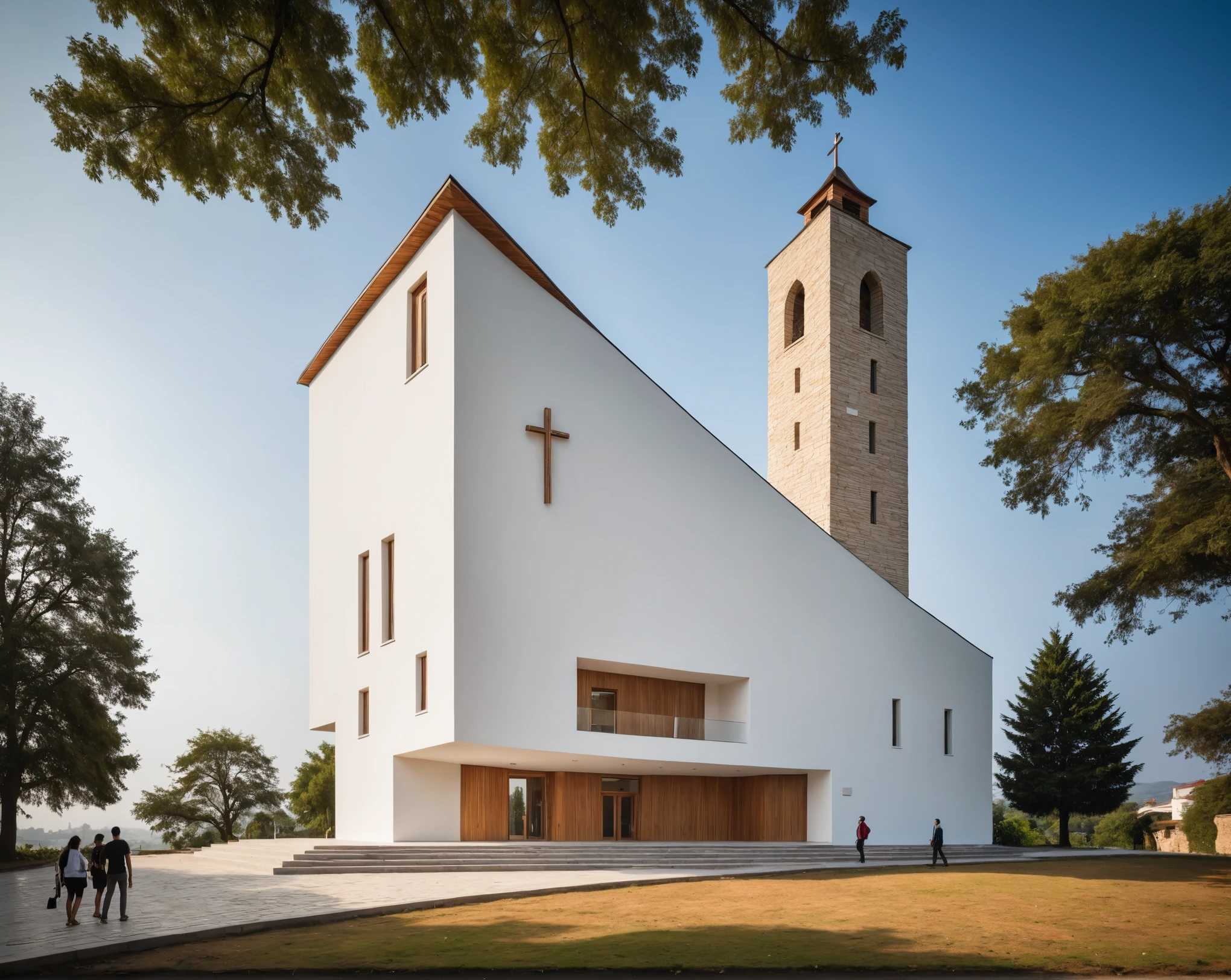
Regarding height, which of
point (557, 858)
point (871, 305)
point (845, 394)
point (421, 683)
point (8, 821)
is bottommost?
point (8, 821)

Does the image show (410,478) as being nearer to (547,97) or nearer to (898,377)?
(547,97)

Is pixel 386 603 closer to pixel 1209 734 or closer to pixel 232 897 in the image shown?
pixel 232 897

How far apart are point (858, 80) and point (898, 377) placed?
90.4ft

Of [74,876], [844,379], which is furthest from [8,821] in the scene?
[844,379]

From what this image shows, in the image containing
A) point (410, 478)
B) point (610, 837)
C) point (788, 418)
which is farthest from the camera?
point (788, 418)

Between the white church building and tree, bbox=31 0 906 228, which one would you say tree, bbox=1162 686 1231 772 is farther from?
tree, bbox=31 0 906 228

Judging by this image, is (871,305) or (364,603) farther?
(871,305)

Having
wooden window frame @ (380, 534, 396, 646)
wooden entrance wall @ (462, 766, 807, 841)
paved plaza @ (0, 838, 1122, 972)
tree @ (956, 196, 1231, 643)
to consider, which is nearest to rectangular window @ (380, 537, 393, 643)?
wooden window frame @ (380, 534, 396, 646)

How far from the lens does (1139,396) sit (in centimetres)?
1684

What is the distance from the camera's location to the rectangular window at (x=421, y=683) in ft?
66.2

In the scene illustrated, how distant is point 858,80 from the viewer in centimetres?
657

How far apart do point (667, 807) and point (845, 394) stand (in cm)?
1484

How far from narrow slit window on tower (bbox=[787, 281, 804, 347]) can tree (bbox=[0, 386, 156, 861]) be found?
23321 millimetres

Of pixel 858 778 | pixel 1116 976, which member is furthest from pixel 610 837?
pixel 1116 976
